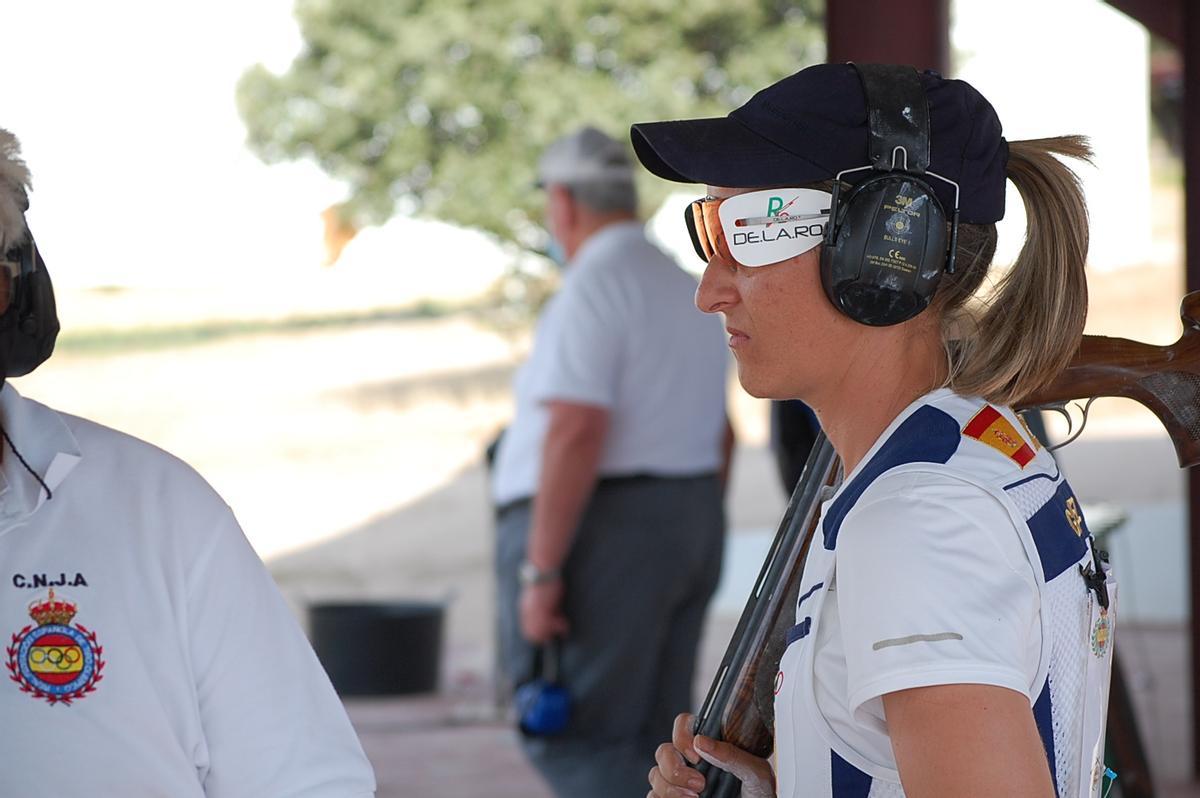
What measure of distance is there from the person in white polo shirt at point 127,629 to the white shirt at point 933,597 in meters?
0.60

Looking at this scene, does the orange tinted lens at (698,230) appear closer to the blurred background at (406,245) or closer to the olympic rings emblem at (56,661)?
the olympic rings emblem at (56,661)

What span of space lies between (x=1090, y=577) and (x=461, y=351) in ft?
72.6

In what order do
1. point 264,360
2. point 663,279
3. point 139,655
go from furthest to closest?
point 264,360
point 663,279
point 139,655

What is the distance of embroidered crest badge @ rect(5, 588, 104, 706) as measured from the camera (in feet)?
5.21

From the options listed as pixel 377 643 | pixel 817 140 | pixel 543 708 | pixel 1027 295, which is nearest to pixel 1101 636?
pixel 1027 295

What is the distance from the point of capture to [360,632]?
638cm

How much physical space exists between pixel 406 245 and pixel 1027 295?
20865 millimetres

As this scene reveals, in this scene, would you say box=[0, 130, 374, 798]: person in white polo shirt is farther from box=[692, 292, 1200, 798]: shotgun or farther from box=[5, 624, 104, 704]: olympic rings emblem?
box=[692, 292, 1200, 798]: shotgun

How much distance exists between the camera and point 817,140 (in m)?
1.43

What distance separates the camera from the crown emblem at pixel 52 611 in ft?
5.25

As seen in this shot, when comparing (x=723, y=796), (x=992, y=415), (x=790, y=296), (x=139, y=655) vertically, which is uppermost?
(x=790, y=296)

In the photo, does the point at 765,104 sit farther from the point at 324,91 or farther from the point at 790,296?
the point at 324,91

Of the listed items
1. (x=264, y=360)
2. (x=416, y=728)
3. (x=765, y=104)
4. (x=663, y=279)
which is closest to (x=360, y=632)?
(x=416, y=728)

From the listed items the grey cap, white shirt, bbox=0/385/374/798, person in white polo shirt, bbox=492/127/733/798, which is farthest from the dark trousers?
white shirt, bbox=0/385/374/798
